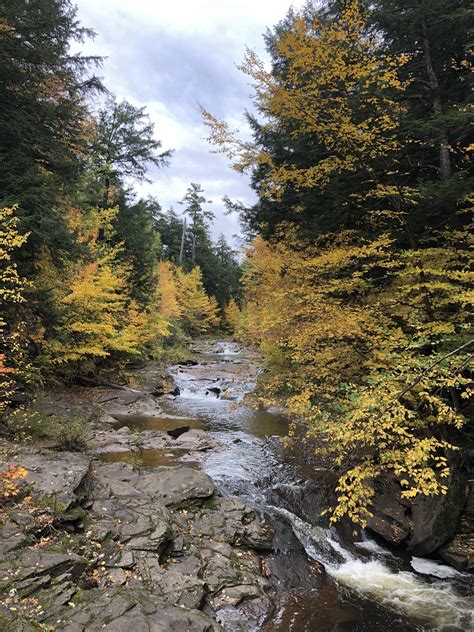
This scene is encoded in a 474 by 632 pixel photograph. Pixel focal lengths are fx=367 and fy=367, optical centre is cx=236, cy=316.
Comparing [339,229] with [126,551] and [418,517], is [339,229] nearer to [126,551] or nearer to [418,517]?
[418,517]

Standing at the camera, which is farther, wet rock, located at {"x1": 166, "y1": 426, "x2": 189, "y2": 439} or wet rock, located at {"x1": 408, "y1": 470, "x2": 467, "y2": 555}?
wet rock, located at {"x1": 166, "y1": 426, "x2": 189, "y2": 439}

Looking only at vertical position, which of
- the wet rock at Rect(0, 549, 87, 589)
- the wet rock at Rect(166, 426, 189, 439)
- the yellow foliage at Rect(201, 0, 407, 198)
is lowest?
the wet rock at Rect(166, 426, 189, 439)

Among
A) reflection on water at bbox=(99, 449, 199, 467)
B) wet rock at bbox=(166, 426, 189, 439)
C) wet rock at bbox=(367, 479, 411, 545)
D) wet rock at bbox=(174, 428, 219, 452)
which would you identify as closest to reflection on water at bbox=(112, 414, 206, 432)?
wet rock at bbox=(166, 426, 189, 439)

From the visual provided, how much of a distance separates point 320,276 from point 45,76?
1030 centimetres

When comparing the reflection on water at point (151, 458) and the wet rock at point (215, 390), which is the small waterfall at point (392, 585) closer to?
the reflection on water at point (151, 458)

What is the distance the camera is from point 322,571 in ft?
22.1

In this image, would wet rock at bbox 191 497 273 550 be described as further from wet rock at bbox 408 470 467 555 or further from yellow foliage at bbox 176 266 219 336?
yellow foliage at bbox 176 266 219 336

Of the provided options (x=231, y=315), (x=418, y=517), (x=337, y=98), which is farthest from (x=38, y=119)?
(x=231, y=315)

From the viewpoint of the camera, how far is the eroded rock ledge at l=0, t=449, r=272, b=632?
4.18 meters

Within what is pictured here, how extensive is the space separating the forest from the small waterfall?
90 cm

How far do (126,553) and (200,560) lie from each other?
1290mm

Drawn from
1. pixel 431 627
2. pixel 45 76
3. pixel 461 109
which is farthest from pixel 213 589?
pixel 45 76

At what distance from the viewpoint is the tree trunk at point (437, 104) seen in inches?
288

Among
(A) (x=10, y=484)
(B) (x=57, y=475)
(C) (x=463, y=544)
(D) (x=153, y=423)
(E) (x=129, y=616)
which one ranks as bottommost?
(D) (x=153, y=423)
